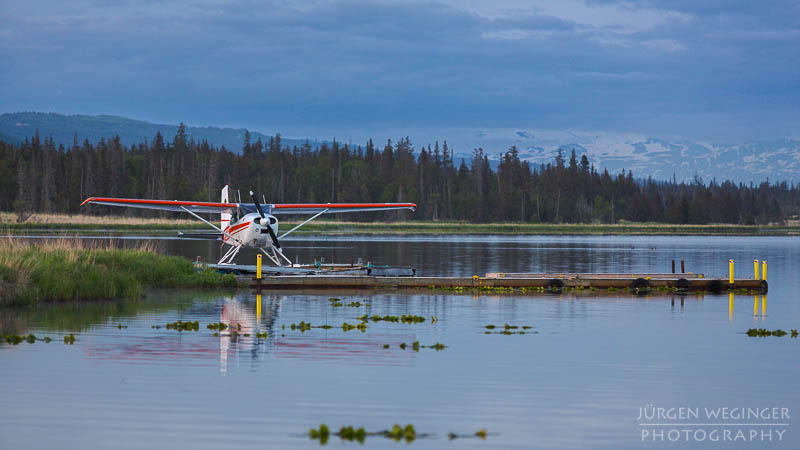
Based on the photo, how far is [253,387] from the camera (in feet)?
35.6

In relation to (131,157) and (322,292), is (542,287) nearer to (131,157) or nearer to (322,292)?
(322,292)

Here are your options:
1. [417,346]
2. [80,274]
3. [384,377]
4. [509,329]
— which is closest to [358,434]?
[384,377]

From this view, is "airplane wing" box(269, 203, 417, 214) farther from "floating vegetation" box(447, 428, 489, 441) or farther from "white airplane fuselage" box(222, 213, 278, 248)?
"floating vegetation" box(447, 428, 489, 441)

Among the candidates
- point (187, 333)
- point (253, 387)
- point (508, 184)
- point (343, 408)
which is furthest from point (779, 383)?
point (508, 184)

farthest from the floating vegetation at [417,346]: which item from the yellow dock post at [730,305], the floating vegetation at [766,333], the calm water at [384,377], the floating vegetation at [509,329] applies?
the yellow dock post at [730,305]

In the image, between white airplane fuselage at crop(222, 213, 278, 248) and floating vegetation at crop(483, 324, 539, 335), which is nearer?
floating vegetation at crop(483, 324, 539, 335)

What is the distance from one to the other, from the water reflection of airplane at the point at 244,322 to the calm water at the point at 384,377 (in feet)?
0.18

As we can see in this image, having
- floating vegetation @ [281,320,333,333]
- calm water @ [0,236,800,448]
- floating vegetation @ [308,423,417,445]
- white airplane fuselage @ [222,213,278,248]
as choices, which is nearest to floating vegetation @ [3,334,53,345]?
calm water @ [0,236,800,448]

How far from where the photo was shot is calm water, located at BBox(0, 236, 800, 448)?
29.3 ft

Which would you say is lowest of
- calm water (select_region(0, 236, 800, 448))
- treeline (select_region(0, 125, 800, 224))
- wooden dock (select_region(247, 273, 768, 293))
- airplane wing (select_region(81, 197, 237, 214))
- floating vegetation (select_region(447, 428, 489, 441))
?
floating vegetation (select_region(447, 428, 489, 441))

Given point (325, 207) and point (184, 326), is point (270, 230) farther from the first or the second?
point (184, 326)

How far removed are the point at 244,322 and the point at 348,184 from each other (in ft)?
394

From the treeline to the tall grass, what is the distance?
290 ft

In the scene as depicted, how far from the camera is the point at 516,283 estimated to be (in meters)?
24.0
